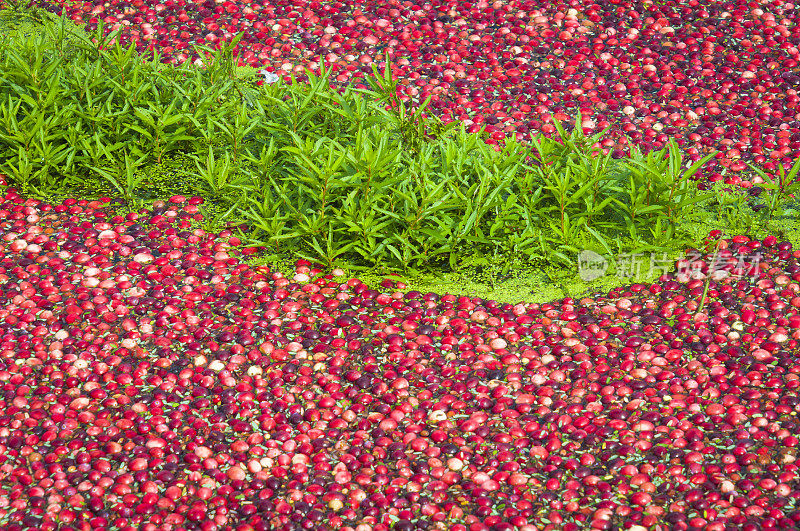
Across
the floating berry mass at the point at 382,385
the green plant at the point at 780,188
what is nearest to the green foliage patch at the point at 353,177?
the green plant at the point at 780,188

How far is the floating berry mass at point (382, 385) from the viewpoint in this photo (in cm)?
223

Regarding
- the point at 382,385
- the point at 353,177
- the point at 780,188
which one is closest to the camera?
the point at 382,385

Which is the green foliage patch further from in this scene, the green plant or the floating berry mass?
the floating berry mass

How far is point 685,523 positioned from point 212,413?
4.30ft

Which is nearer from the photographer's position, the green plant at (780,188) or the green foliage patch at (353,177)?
the green foliage patch at (353,177)

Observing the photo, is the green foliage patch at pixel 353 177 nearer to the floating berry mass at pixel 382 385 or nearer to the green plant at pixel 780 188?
the green plant at pixel 780 188

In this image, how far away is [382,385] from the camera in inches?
101

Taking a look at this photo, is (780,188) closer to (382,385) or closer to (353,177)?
(353,177)

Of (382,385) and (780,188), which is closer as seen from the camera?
(382,385)

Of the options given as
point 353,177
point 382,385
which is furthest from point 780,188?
point 382,385

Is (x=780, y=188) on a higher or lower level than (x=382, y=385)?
higher

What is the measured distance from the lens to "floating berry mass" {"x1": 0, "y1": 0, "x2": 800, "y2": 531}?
2.23m

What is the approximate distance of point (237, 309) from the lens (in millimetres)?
2887

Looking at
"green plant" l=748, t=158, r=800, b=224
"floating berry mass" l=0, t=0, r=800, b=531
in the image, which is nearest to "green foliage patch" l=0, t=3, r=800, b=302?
"green plant" l=748, t=158, r=800, b=224
